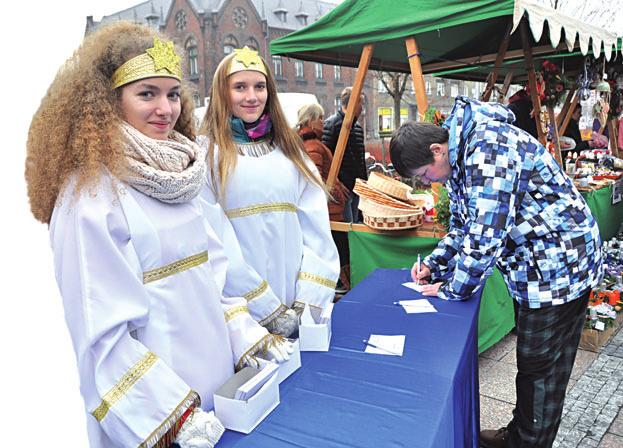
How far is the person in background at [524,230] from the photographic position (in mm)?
1792

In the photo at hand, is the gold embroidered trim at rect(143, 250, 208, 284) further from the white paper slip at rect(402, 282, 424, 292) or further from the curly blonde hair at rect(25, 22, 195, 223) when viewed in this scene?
the white paper slip at rect(402, 282, 424, 292)

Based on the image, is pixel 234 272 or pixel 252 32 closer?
pixel 234 272

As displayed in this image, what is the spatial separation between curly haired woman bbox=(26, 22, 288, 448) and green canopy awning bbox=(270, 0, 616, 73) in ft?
8.41

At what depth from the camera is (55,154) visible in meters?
1.21

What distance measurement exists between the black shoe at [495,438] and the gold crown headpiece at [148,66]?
7.13ft

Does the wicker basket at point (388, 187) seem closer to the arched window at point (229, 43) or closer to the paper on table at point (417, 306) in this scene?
the paper on table at point (417, 306)

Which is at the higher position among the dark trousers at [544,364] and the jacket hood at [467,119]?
the jacket hood at [467,119]

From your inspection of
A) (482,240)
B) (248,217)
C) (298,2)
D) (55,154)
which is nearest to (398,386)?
(482,240)

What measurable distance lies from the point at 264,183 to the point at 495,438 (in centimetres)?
167

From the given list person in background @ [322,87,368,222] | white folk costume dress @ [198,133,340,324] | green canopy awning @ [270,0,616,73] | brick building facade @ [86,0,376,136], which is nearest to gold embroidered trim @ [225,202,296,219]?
white folk costume dress @ [198,133,340,324]

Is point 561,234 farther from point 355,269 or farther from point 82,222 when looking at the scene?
point 355,269

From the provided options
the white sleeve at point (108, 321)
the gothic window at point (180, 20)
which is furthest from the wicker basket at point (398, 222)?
the gothic window at point (180, 20)

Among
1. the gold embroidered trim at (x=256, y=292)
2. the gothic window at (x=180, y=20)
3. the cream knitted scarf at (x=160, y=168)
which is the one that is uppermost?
the gothic window at (x=180, y=20)

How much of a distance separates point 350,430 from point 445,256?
137cm
